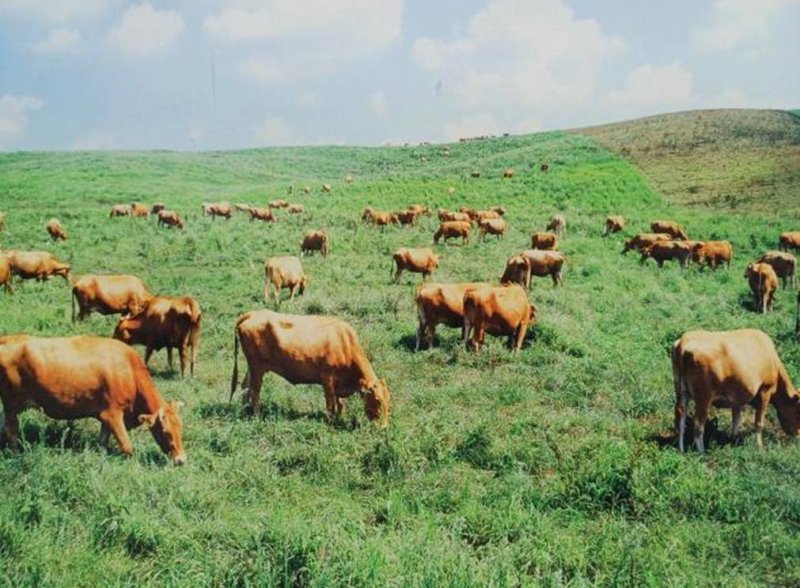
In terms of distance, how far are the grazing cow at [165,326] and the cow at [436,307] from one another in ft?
15.8

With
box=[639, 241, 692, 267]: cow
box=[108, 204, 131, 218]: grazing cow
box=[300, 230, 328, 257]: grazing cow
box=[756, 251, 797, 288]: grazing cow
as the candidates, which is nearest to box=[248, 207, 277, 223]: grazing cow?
box=[108, 204, 131, 218]: grazing cow

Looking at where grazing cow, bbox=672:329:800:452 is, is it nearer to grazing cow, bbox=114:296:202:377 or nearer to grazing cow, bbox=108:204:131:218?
grazing cow, bbox=114:296:202:377

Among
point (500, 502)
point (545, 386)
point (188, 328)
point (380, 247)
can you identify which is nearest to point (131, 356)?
point (188, 328)

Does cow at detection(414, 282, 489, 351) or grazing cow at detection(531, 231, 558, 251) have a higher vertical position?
grazing cow at detection(531, 231, 558, 251)

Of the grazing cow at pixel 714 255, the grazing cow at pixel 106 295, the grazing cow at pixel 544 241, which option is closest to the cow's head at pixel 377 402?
the grazing cow at pixel 106 295

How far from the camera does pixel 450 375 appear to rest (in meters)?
12.0

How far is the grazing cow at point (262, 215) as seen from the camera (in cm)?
3688

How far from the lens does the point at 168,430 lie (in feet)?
26.1

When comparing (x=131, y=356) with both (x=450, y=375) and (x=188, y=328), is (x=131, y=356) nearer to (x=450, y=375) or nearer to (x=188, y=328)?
(x=188, y=328)

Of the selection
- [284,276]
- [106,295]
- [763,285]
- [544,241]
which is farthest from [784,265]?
[106,295]

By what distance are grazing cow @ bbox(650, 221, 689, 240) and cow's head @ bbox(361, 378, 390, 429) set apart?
2551cm

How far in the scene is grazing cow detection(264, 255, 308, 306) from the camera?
18953 millimetres

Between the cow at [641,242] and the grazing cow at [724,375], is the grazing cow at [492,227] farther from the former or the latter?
the grazing cow at [724,375]

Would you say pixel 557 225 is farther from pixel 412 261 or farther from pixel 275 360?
pixel 275 360
